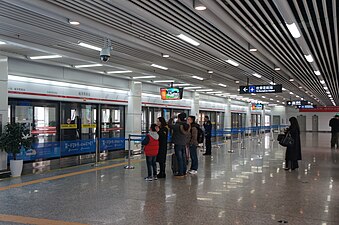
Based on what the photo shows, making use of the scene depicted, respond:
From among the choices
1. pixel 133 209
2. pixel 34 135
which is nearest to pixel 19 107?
pixel 34 135

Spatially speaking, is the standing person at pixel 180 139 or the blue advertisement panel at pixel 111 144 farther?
the blue advertisement panel at pixel 111 144

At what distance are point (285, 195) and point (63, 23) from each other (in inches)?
215

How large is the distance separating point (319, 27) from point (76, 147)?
7.91 metres

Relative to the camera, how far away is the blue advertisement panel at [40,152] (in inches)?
392

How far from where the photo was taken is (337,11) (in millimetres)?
6512

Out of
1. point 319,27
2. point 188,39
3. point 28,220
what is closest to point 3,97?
point 188,39

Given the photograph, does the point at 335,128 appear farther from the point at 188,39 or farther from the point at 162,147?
the point at 188,39

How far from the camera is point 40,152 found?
10391 mm

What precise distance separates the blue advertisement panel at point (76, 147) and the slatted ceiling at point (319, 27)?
24.3 feet

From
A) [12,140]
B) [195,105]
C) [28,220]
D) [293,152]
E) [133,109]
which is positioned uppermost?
[195,105]

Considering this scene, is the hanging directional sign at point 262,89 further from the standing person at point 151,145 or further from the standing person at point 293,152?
the standing person at point 151,145

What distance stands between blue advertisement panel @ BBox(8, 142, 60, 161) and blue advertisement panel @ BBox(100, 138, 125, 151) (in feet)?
6.01

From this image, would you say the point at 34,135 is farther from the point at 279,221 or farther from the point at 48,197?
the point at 279,221

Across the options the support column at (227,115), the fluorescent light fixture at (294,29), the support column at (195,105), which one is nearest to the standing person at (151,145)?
the fluorescent light fixture at (294,29)
